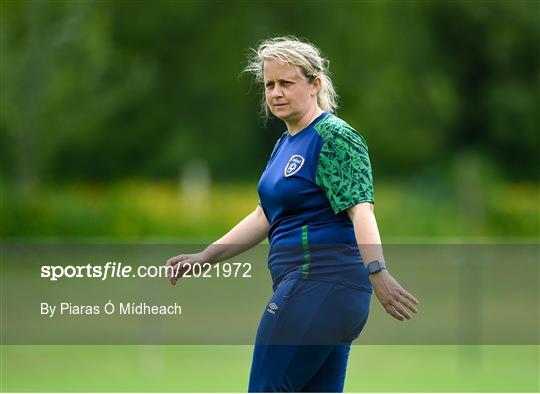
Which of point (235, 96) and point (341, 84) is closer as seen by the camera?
point (341, 84)

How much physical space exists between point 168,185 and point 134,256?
23.2 m

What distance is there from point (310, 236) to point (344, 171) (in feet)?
0.88

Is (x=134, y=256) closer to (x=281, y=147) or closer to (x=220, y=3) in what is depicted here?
(x=281, y=147)

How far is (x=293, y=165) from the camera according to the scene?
13.6ft

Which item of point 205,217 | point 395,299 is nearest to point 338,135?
point 395,299

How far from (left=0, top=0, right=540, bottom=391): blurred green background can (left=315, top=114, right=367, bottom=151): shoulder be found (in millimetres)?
19239

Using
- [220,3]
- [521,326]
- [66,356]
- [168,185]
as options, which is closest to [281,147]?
[521,326]

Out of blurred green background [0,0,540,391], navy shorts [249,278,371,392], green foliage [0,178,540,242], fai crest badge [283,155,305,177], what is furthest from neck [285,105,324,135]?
blurred green background [0,0,540,391]

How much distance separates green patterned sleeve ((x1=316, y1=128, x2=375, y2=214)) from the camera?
3990 mm

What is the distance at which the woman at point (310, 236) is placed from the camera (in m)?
4.05

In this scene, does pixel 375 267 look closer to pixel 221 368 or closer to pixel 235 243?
pixel 235 243

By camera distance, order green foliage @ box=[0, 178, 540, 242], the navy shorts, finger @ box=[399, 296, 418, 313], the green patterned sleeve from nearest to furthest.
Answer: finger @ box=[399, 296, 418, 313] → the green patterned sleeve → the navy shorts → green foliage @ box=[0, 178, 540, 242]

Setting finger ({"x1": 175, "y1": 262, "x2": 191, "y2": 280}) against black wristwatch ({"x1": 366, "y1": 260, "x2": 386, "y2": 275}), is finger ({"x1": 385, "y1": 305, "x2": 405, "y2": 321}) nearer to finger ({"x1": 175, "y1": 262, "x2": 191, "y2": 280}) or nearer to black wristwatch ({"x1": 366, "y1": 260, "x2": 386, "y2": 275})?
black wristwatch ({"x1": 366, "y1": 260, "x2": 386, "y2": 275})

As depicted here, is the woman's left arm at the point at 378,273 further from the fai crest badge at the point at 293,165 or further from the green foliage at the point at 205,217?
the green foliage at the point at 205,217
